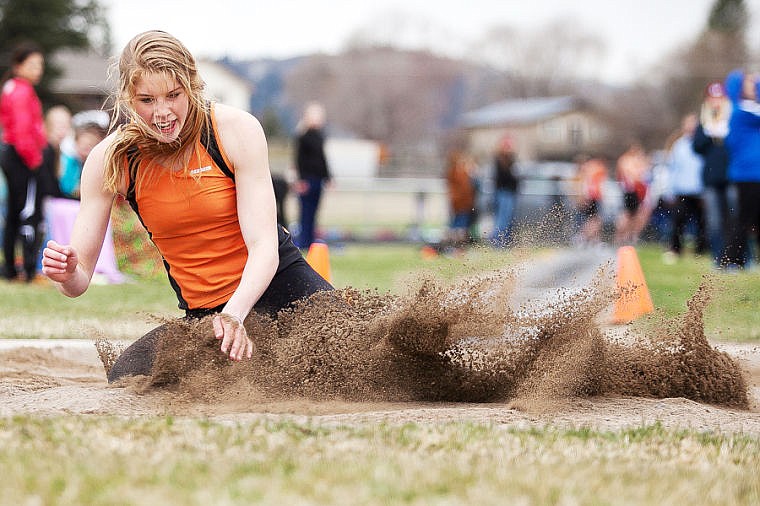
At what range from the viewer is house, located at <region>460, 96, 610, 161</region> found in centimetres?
8400

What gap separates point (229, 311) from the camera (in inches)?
150

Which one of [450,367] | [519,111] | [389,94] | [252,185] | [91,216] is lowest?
[450,367]

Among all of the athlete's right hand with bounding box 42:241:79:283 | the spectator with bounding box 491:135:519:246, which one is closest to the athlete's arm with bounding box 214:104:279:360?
the athlete's right hand with bounding box 42:241:79:283

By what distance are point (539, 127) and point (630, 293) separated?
8389 centimetres

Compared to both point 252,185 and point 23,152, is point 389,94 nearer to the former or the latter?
point 23,152

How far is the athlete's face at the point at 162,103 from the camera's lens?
3713mm

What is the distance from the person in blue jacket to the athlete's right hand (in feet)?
25.9

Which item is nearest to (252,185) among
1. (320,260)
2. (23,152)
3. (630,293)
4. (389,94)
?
(630,293)

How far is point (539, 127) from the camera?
284 feet

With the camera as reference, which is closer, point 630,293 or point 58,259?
point 58,259

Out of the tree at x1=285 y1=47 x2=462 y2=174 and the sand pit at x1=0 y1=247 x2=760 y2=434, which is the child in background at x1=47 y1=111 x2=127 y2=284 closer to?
the sand pit at x1=0 y1=247 x2=760 y2=434

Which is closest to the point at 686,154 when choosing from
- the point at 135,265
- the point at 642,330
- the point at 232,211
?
the point at 135,265

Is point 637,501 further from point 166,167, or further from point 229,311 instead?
point 166,167

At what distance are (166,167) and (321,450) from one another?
5.50 feet
